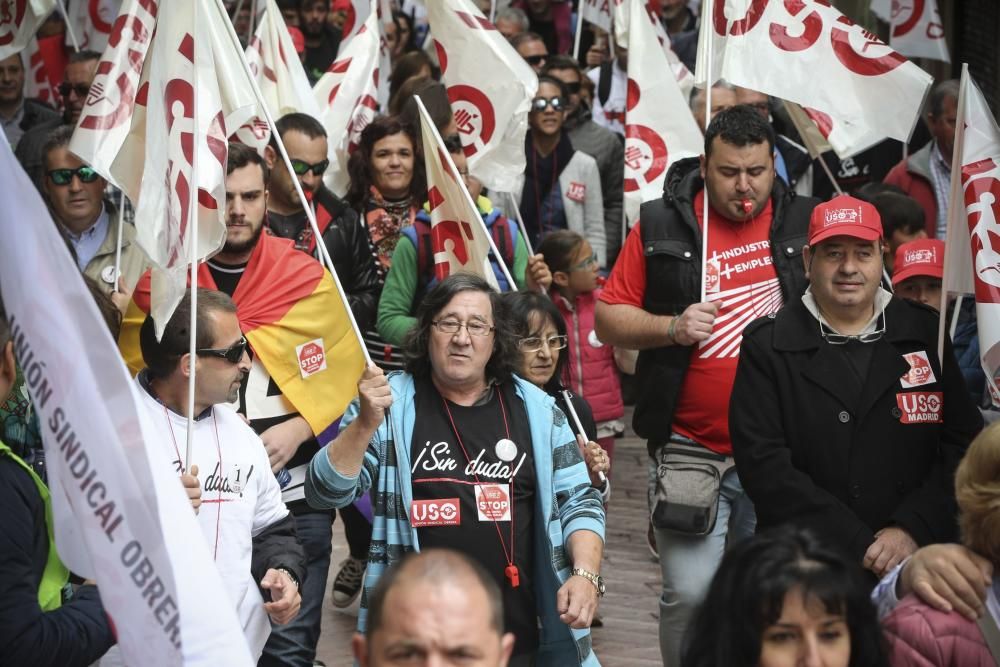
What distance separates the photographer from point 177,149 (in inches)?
183

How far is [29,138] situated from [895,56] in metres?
4.71

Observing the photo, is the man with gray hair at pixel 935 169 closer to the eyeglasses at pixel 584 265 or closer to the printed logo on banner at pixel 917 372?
the eyeglasses at pixel 584 265

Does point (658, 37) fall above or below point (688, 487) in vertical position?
above

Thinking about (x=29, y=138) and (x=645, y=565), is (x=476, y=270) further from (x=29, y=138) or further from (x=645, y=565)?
(x=29, y=138)

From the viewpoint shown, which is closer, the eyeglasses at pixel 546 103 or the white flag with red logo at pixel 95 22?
the eyeglasses at pixel 546 103

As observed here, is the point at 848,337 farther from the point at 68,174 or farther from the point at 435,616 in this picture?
the point at 68,174

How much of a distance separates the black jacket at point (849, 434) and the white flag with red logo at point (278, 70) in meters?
4.22

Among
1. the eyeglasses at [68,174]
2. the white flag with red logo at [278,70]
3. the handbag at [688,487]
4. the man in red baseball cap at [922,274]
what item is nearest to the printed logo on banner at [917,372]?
the handbag at [688,487]

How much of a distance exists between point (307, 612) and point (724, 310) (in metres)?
1.97

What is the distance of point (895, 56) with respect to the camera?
6.27 meters

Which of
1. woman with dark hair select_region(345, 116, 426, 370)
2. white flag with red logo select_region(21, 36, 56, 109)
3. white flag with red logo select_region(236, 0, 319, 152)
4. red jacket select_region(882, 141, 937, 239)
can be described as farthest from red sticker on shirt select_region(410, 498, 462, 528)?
white flag with red logo select_region(21, 36, 56, 109)

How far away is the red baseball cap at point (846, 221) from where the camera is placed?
194 inches

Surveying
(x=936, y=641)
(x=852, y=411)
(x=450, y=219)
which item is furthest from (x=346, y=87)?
(x=936, y=641)

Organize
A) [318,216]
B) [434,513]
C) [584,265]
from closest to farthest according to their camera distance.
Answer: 1. [434,513]
2. [318,216]
3. [584,265]
